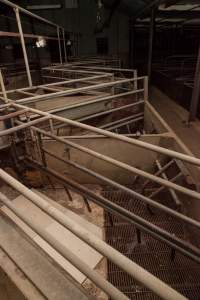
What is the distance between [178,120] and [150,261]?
354cm

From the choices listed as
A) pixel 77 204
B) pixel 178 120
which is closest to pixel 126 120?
pixel 178 120

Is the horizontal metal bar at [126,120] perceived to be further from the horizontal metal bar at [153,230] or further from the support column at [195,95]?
the horizontal metal bar at [153,230]

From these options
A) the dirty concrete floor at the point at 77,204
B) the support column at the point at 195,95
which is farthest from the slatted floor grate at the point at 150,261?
the support column at the point at 195,95

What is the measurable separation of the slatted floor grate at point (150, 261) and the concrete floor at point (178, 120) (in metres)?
1.39

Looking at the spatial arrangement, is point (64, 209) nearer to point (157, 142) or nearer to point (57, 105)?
point (157, 142)

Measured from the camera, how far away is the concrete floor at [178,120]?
3.73m

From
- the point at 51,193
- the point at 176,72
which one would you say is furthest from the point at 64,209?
the point at 176,72

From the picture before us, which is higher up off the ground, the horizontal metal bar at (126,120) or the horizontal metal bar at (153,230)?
the horizontal metal bar at (126,120)

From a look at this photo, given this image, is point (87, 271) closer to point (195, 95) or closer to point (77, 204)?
point (77, 204)

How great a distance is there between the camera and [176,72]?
7.98 meters

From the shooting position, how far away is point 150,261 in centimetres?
191

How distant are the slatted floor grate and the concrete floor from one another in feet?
4.56

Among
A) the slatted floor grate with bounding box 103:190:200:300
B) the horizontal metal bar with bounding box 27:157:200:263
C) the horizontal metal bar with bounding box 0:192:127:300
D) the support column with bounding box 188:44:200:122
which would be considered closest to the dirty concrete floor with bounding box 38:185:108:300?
the slatted floor grate with bounding box 103:190:200:300

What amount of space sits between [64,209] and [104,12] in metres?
11.3
